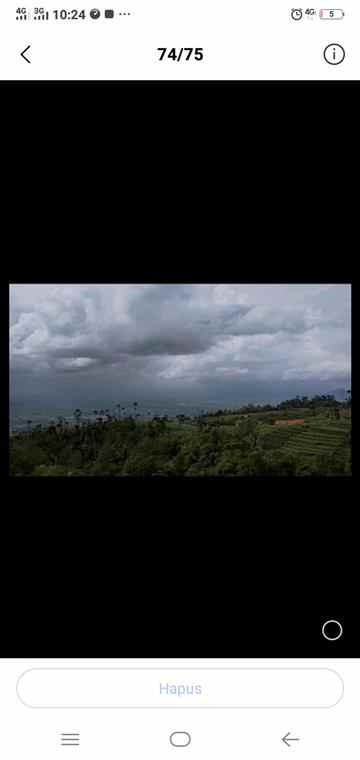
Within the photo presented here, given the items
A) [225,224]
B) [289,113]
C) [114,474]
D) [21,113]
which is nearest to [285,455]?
[114,474]

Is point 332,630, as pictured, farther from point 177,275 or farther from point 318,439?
point 177,275

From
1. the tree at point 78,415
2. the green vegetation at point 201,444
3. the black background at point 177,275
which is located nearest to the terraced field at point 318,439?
the green vegetation at point 201,444
